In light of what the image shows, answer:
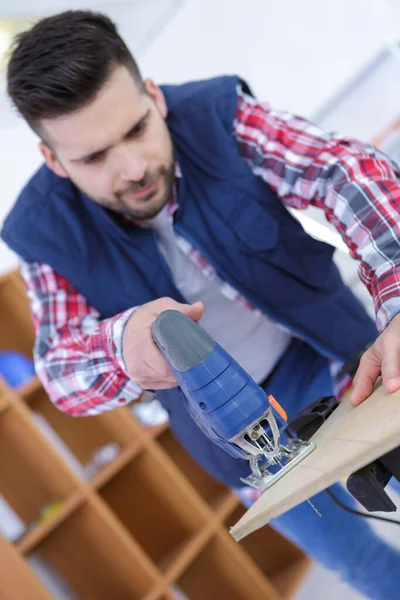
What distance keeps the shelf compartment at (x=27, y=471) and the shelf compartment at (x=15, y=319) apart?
0.27m

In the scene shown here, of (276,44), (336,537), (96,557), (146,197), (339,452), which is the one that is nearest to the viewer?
(339,452)

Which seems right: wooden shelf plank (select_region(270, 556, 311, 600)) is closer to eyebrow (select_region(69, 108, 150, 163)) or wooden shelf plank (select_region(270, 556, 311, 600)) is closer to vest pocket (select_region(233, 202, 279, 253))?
vest pocket (select_region(233, 202, 279, 253))

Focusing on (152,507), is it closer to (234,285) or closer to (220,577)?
(220,577)

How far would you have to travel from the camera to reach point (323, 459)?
469 millimetres

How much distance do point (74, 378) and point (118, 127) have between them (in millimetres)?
407

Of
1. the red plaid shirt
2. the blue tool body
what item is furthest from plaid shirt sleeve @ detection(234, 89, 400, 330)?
the blue tool body

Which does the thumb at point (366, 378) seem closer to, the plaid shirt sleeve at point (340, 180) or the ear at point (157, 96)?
the plaid shirt sleeve at point (340, 180)

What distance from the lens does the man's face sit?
2.82 ft

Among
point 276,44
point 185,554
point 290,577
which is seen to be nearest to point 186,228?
point 185,554

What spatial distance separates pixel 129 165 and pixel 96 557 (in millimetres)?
1226

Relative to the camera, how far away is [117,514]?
1793 millimetres

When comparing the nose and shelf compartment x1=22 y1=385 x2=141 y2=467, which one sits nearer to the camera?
the nose

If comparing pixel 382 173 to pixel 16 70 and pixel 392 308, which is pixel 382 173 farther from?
pixel 16 70

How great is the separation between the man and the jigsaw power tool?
0.83 ft
